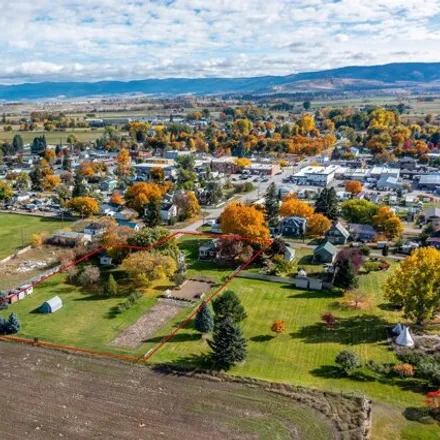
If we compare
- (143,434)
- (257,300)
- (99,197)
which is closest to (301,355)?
(257,300)

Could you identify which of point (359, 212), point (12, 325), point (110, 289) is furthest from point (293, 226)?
point (12, 325)

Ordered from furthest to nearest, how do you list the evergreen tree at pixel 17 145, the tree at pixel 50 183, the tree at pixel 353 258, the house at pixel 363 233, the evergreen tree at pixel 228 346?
the evergreen tree at pixel 17 145
the tree at pixel 50 183
the house at pixel 363 233
the tree at pixel 353 258
the evergreen tree at pixel 228 346

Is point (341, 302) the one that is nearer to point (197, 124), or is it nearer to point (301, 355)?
point (301, 355)

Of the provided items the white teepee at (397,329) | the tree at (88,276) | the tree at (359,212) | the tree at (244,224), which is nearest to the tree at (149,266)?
the tree at (88,276)

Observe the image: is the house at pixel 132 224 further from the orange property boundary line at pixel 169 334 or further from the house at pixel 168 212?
the orange property boundary line at pixel 169 334

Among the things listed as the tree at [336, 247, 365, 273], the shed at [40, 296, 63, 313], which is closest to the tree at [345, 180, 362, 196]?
the tree at [336, 247, 365, 273]

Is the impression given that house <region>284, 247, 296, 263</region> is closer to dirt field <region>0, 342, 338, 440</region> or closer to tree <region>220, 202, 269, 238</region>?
tree <region>220, 202, 269, 238</region>

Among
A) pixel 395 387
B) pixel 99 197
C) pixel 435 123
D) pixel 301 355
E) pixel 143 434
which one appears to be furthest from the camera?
pixel 435 123

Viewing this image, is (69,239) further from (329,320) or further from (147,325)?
(329,320)
